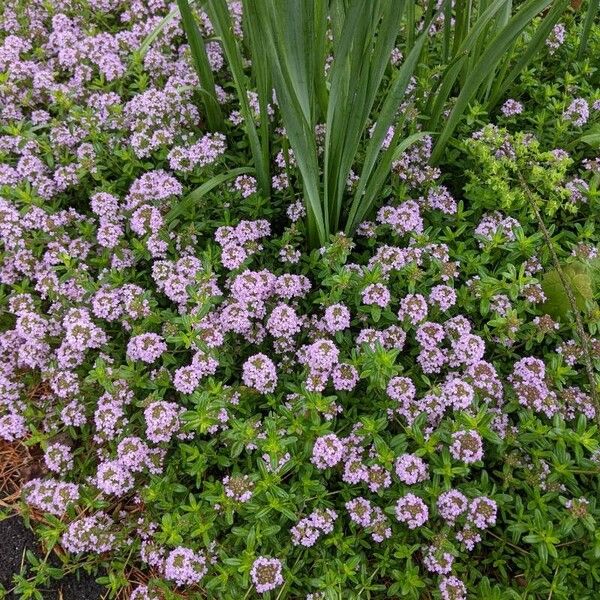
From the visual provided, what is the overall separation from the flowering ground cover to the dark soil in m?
0.08

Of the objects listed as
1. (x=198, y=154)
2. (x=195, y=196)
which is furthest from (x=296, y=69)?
(x=198, y=154)

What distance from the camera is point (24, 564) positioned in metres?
2.89

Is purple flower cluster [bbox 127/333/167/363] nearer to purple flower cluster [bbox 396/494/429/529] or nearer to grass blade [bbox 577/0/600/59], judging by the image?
purple flower cluster [bbox 396/494/429/529]

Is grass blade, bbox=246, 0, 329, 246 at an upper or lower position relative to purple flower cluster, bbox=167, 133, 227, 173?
upper

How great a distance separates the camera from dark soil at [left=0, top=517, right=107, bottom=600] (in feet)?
9.24

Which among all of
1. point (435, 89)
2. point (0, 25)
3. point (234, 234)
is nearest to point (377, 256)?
point (234, 234)

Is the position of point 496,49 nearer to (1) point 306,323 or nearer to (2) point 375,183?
(2) point 375,183

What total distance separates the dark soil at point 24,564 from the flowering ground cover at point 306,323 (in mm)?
82

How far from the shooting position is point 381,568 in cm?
258

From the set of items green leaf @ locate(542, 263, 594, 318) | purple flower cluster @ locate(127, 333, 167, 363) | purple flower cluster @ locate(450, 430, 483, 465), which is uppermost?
purple flower cluster @ locate(127, 333, 167, 363)

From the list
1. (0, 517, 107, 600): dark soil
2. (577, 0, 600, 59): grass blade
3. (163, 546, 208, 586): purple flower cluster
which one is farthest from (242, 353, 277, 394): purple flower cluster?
(577, 0, 600, 59): grass blade

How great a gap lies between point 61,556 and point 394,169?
272 cm

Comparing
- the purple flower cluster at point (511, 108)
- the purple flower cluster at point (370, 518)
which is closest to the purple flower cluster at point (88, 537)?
the purple flower cluster at point (370, 518)

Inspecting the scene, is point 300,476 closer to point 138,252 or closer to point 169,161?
point 138,252
